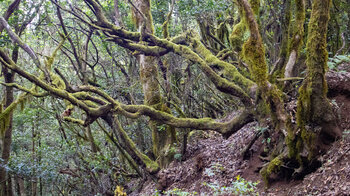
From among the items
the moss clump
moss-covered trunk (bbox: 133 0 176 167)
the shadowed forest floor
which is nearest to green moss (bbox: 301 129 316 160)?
the shadowed forest floor

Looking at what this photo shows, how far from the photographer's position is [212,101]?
45.5 feet

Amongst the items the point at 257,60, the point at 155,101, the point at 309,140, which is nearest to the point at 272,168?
the point at 309,140

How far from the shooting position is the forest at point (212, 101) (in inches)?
203

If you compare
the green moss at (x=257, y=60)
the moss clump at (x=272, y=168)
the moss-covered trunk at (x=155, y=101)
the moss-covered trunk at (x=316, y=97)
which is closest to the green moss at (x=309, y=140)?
the moss-covered trunk at (x=316, y=97)

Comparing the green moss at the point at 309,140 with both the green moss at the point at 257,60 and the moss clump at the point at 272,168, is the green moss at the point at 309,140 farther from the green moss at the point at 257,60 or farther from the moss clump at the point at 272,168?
the green moss at the point at 257,60

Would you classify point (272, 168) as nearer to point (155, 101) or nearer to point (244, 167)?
point (244, 167)

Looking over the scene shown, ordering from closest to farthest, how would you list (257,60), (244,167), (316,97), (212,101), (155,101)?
(316,97) → (257,60) → (244,167) → (155,101) → (212,101)

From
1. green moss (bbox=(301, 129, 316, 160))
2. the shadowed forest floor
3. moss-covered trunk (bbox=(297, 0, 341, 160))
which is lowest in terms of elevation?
the shadowed forest floor

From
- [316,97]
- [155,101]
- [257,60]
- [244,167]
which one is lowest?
[244,167]

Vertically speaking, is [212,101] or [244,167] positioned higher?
[212,101]

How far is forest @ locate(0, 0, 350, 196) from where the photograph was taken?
5145 millimetres

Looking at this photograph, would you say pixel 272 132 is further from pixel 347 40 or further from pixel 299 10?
pixel 347 40

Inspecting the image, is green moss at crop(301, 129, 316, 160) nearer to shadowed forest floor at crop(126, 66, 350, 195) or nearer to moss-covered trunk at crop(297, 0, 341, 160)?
moss-covered trunk at crop(297, 0, 341, 160)

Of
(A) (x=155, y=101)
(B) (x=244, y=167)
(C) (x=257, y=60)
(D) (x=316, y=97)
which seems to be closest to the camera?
(D) (x=316, y=97)
